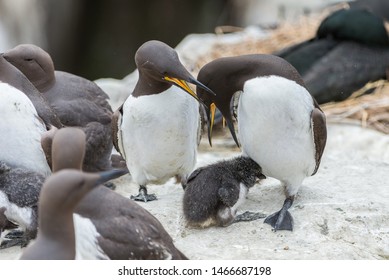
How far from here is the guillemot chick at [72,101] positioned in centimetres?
691

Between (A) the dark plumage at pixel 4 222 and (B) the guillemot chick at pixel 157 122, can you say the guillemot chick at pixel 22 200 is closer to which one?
(A) the dark plumage at pixel 4 222

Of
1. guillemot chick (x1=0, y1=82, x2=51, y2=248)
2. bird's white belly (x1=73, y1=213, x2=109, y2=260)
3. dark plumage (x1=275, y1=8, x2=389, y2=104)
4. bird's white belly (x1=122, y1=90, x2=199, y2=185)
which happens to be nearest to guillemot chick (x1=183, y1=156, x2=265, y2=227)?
bird's white belly (x1=122, y1=90, x2=199, y2=185)

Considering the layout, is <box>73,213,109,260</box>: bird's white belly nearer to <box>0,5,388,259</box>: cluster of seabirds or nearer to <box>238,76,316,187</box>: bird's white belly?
<box>0,5,388,259</box>: cluster of seabirds

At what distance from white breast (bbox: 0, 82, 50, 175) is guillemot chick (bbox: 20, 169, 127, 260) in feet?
5.62

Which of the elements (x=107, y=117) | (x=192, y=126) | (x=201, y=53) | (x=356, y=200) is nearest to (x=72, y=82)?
(x=107, y=117)

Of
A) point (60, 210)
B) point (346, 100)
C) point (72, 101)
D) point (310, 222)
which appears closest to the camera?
point (60, 210)

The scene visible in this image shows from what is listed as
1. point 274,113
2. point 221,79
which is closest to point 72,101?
point 221,79

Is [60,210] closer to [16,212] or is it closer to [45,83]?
[16,212]

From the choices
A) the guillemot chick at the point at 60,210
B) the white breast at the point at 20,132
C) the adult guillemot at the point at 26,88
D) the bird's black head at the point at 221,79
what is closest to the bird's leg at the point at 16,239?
the white breast at the point at 20,132

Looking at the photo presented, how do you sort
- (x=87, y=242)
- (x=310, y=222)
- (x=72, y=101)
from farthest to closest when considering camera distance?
(x=72, y=101), (x=310, y=222), (x=87, y=242)

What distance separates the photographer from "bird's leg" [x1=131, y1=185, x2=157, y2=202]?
6.48 meters

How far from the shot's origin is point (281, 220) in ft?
18.9

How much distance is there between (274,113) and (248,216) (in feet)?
2.32

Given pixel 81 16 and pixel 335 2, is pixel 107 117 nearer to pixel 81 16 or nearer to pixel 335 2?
pixel 335 2
